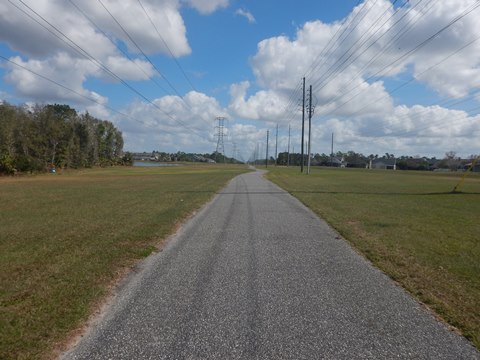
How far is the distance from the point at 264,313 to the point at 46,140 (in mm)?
80672

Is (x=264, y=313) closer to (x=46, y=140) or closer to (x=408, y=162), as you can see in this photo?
(x=46, y=140)

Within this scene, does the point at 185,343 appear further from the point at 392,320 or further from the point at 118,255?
the point at 118,255

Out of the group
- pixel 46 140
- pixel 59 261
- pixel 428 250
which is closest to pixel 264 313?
pixel 59 261

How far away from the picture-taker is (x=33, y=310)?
15.3 ft

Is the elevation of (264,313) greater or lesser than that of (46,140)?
lesser

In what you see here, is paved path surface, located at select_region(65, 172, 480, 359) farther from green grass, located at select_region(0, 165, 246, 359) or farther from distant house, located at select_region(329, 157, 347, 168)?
distant house, located at select_region(329, 157, 347, 168)

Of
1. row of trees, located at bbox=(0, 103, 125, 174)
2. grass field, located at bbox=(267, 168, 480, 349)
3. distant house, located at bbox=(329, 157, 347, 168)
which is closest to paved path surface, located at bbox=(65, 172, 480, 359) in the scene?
grass field, located at bbox=(267, 168, 480, 349)

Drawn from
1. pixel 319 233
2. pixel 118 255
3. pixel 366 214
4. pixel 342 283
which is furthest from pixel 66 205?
pixel 342 283

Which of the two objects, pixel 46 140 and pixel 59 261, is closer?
pixel 59 261

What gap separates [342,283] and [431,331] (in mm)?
1788

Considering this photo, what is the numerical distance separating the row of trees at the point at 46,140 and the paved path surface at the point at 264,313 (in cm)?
6238

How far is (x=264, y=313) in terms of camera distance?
474cm

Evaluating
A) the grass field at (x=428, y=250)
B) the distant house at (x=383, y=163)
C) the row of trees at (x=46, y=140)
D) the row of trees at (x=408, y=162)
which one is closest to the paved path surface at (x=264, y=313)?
the grass field at (x=428, y=250)

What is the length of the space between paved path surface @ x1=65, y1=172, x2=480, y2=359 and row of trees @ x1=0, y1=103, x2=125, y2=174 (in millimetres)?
62385
